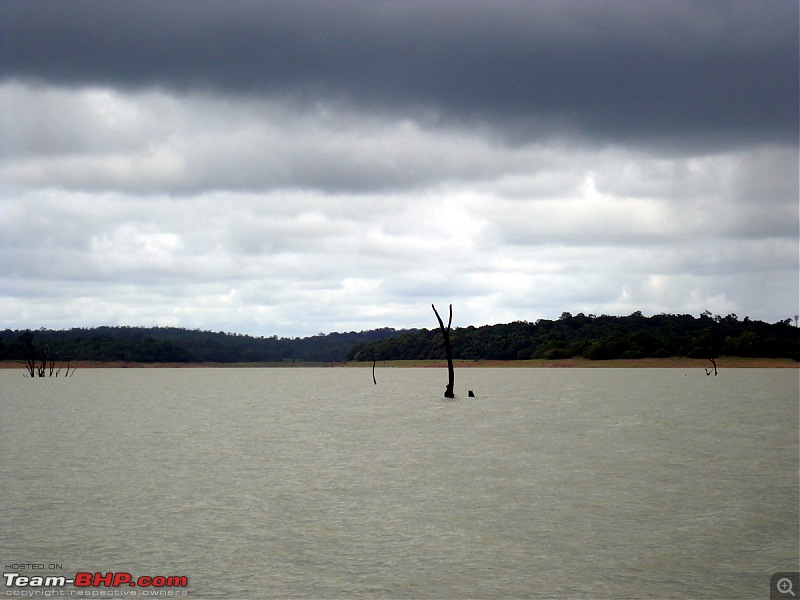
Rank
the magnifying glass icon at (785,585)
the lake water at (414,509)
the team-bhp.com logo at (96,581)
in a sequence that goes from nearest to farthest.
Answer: the magnifying glass icon at (785,585), the team-bhp.com logo at (96,581), the lake water at (414,509)

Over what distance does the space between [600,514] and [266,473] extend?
49.4ft

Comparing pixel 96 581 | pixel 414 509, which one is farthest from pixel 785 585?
pixel 96 581

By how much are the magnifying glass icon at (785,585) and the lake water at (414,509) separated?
27 cm

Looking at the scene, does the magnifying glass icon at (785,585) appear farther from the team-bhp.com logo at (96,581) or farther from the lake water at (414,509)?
the team-bhp.com logo at (96,581)

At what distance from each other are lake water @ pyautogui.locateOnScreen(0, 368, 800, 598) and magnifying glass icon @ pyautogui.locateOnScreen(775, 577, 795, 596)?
0.27 meters

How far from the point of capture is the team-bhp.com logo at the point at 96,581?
62.0 ft

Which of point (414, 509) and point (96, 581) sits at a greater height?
point (414, 509)

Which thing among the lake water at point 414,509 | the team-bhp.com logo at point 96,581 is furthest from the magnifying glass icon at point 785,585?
the team-bhp.com logo at point 96,581

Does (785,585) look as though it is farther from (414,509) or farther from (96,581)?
(96,581)

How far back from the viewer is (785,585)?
61.5 feet

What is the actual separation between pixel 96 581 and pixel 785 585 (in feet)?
47.5

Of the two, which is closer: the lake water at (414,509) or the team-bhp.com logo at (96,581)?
the team-bhp.com logo at (96,581)

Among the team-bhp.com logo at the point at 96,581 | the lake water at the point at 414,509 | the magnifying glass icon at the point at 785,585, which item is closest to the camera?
the magnifying glass icon at the point at 785,585

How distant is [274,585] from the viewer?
19000 mm
